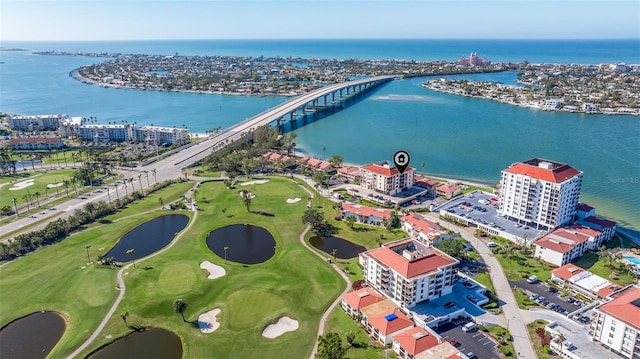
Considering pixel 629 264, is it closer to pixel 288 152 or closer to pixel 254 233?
pixel 254 233

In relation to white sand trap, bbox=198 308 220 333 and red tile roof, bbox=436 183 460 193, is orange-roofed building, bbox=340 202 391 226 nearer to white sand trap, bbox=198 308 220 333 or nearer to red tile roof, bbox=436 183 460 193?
red tile roof, bbox=436 183 460 193

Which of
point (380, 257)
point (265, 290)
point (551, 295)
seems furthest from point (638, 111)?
point (265, 290)

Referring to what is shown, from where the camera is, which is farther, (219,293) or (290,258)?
(290,258)

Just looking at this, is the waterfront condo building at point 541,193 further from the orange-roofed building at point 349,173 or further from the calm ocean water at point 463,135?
the orange-roofed building at point 349,173

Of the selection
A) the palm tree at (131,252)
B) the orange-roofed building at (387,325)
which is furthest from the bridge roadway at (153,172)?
the orange-roofed building at (387,325)

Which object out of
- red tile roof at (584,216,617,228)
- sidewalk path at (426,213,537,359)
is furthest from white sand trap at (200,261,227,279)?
red tile roof at (584,216,617,228)
